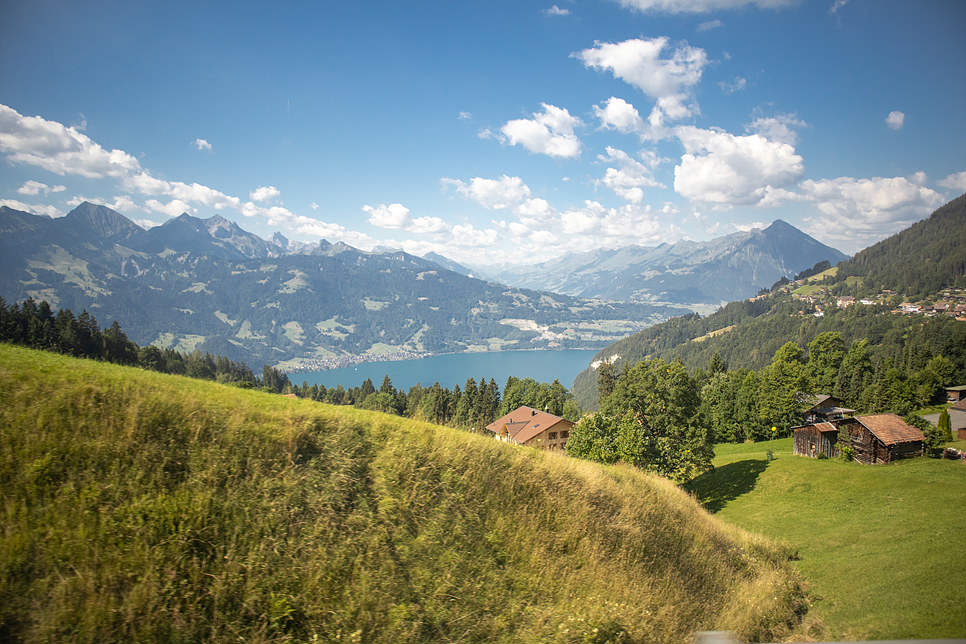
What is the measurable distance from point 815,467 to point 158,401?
3716 cm

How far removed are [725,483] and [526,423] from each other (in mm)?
23569

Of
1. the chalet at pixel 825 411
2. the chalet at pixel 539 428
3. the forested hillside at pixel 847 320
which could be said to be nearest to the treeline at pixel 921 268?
the forested hillside at pixel 847 320

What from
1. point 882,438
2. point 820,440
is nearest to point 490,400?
point 820,440

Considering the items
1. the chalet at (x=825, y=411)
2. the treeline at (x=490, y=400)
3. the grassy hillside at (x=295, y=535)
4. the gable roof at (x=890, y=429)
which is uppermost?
the grassy hillside at (x=295, y=535)

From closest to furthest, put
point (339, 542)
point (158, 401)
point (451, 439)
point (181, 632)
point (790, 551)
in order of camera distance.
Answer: point (181, 632) → point (339, 542) → point (158, 401) → point (451, 439) → point (790, 551)

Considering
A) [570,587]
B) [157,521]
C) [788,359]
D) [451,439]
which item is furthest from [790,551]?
[788,359]

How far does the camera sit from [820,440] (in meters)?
34.9

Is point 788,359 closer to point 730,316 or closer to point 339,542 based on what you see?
point 339,542

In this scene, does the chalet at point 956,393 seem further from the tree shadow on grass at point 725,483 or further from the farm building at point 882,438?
the tree shadow on grass at point 725,483

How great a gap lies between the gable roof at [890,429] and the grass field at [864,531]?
1562 millimetres

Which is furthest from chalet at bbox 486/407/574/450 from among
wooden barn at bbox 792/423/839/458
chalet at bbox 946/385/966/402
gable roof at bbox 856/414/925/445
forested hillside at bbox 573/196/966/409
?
forested hillside at bbox 573/196/966/409

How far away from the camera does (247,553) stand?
16.9ft

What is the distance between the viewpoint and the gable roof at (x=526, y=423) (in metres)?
47.4

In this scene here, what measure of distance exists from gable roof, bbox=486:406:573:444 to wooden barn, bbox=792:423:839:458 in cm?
2218
